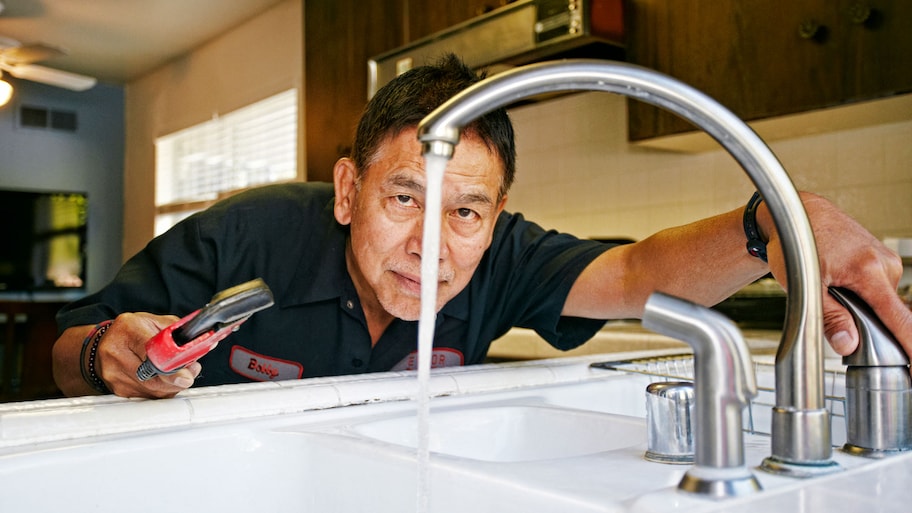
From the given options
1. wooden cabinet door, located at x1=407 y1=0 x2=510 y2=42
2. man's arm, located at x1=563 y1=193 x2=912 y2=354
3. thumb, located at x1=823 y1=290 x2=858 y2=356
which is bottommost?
thumb, located at x1=823 y1=290 x2=858 y2=356

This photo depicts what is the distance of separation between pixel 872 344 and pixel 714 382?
0.23 meters

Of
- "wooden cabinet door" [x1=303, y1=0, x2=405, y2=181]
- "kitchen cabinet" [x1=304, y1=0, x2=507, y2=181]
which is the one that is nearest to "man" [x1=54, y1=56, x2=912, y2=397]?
"kitchen cabinet" [x1=304, y1=0, x2=507, y2=181]

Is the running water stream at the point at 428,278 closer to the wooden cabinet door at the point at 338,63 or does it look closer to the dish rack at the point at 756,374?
the dish rack at the point at 756,374

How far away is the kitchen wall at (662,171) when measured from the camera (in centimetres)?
218

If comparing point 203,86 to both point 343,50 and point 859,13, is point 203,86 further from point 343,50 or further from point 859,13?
point 859,13

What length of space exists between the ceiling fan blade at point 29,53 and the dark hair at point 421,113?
11.4ft

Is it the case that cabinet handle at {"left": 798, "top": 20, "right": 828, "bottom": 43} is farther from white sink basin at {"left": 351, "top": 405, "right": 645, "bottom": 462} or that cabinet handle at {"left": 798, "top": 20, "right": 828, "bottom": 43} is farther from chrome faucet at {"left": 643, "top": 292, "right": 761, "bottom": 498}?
chrome faucet at {"left": 643, "top": 292, "right": 761, "bottom": 498}

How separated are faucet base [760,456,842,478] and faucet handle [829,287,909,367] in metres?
0.11

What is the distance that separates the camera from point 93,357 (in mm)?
947

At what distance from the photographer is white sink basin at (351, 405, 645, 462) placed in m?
0.84

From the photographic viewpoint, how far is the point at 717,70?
6.86ft

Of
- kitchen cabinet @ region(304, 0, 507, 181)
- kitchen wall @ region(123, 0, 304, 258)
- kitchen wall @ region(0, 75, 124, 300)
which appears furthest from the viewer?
kitchen wall @ region(0, 75, 124, 300)

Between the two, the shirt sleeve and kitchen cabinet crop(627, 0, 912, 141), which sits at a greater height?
kitchen cabinet crop(627, 0, 912, 141)

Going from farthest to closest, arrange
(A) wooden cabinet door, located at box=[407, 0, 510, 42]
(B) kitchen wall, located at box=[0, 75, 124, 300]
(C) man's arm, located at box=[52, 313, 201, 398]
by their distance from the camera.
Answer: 1. (B) kitchen wall, located at box=[0, 75, 124, 300]
2. (A) wooden cabinet door, located at box=[407, 0, 510, 42]
3. (C) man's arm, located at box=[52, 313, 201, 398]
